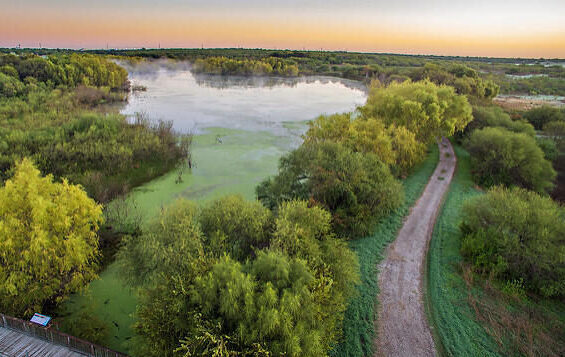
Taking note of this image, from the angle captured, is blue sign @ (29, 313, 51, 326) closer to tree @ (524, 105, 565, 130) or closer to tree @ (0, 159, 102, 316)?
tree @ (0, 159, 102, 316)

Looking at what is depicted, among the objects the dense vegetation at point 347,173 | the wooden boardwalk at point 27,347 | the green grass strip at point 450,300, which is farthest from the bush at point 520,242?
the wooden boardwalk at point 27,347

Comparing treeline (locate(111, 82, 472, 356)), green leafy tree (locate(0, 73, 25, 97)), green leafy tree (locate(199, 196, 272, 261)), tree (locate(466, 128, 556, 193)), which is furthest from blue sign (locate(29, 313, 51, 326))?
green leafy tree (locate(0, 73, 25, 97))

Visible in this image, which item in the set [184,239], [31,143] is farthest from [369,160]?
[31,143]

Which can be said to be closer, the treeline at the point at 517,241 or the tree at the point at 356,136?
the treeline at the point at 517,241

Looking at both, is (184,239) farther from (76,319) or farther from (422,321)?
(422,321)

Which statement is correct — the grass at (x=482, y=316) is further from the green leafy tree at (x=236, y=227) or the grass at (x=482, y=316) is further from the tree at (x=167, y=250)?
the tree at (x=167, y=250)

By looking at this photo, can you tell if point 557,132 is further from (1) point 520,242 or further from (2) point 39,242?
(2) point 39,242
